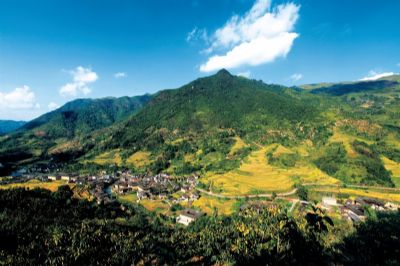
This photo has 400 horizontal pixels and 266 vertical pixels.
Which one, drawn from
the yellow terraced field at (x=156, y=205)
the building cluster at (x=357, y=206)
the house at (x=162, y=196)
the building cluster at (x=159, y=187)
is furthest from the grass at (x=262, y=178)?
the yellow terraced field at (x=156, y=205)

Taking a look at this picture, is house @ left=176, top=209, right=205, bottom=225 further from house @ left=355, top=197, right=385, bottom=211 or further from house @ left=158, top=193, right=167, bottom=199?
house @ left=355, top=197, right=385, bottom=211

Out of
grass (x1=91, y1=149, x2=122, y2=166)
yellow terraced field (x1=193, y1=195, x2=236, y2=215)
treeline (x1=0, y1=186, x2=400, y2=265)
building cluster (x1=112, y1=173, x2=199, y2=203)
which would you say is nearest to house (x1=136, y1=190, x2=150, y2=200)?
building cluster (x1=112, y1=173, x2=199, y2=203)

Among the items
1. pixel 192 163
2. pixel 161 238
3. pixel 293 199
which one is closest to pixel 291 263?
pixel 161 238

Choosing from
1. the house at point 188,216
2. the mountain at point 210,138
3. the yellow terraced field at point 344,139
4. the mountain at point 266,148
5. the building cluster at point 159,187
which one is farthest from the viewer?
the mountain at point 210,138

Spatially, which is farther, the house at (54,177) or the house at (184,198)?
the house at (54,177)

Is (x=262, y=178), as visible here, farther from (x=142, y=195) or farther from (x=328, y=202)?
(x=142, y=195)

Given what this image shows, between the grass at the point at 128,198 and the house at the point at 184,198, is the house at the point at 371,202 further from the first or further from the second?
the grass at the point at 128,198
